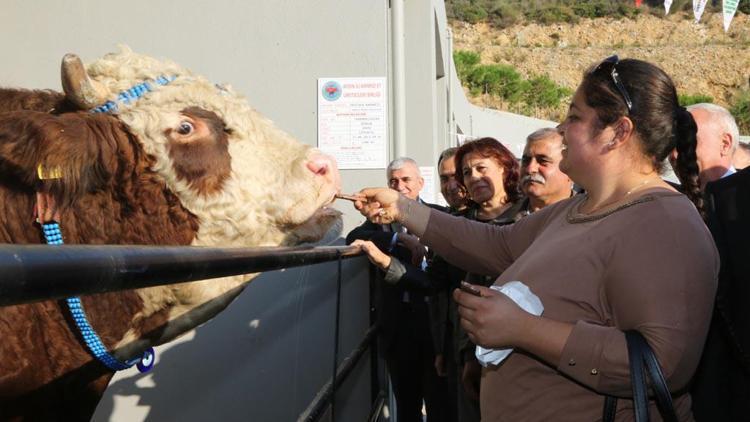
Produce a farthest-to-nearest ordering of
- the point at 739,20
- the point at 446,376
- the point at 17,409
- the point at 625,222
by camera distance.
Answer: the point at 739,20 < the point at 446,376 < the point at 17,409 < the point at 625,222

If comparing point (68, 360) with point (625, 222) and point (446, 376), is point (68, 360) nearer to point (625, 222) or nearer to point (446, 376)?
point (625, 222)

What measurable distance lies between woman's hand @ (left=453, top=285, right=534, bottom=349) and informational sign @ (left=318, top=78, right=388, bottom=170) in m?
2.94

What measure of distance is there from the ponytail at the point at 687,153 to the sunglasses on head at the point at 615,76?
0.16m

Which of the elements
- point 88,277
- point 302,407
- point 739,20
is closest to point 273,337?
point 302,407

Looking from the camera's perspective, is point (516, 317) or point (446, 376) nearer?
point (516, 317)

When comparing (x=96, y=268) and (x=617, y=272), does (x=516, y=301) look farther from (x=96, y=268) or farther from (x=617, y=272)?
(x=96, y=268)

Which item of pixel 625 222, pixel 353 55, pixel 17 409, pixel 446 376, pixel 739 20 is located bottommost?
pixel 446 376

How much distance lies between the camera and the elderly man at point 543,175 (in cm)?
315

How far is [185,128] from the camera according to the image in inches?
92.3

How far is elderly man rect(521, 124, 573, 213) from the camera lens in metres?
3.15

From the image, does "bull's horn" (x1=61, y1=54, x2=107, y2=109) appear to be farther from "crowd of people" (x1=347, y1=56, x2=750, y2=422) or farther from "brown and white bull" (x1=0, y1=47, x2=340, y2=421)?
"crowd of people" (x1=347, y1=56, x2=750, y2=422)

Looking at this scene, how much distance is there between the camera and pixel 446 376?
3.87m

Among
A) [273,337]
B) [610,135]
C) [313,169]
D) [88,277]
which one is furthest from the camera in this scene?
[273,337]

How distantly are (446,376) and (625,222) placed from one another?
246 centimetres
